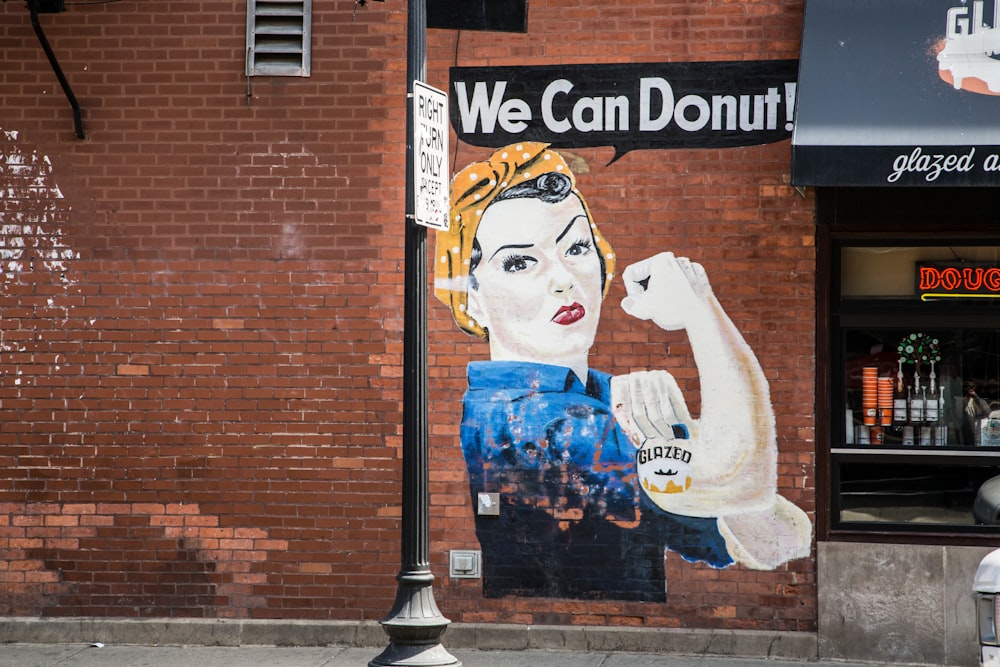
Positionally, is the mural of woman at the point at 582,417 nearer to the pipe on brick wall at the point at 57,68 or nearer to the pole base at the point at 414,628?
the pole base at the point at 414,628

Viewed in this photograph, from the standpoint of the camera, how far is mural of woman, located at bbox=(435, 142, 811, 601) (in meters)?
8.52

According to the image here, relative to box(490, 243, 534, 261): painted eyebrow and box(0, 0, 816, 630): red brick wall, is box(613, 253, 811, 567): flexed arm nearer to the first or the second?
box(0, 0, 816, 630): red brick wall

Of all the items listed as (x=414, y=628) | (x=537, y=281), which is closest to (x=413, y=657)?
(x=414, y=628)

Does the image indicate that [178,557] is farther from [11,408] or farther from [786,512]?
[786,512]

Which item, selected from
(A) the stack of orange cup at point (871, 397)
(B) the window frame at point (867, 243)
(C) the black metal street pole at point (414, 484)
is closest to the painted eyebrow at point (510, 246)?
(B) the window frame at point (867, 243)

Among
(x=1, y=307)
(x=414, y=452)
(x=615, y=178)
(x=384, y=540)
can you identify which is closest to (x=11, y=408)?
(x=1, y=307)

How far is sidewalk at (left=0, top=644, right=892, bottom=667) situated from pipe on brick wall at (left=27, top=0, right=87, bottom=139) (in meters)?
3.86

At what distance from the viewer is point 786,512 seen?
333 inches

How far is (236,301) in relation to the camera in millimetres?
8945

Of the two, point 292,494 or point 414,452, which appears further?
point 292,494

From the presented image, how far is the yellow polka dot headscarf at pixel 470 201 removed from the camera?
878 cm

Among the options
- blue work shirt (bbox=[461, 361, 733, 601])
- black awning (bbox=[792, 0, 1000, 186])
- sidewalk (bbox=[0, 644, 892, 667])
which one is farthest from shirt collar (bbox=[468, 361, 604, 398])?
black awning (bbox=[792, 0, 1000, 186])

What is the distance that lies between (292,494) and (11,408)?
7.46 feet

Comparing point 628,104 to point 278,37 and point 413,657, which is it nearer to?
point 278,37
